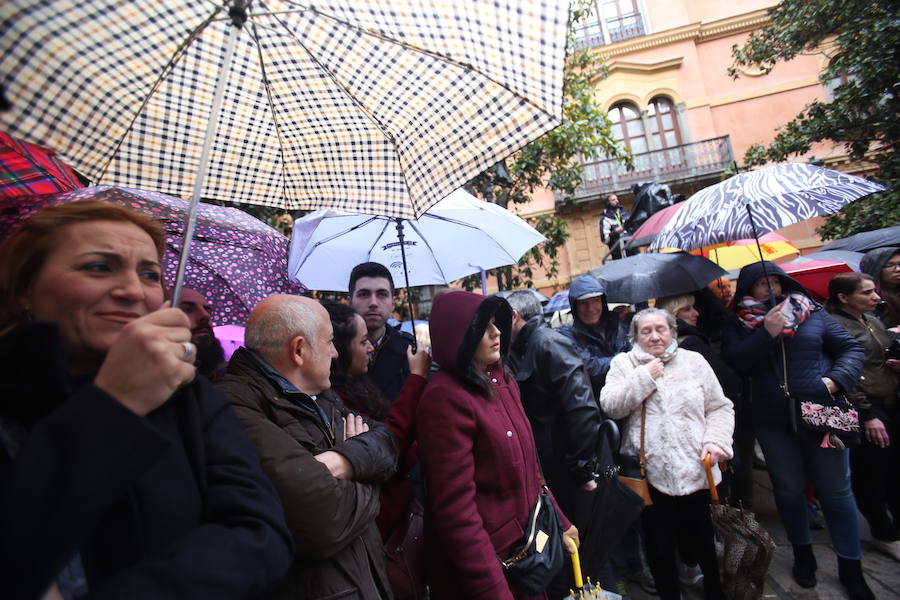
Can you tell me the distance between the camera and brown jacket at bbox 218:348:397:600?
143 cm

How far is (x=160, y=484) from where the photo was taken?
0.98 meters

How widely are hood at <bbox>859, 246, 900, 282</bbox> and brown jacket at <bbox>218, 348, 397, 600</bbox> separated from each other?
4713mm

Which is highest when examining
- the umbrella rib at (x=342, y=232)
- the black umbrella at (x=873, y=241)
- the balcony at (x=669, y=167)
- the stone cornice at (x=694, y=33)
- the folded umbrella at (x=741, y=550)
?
the stone cornice at (x=694, y=33)

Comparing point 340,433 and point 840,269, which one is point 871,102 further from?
point 340,433

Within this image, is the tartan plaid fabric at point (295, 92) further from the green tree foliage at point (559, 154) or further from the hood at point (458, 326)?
the green tree foliage at point (559, 154)

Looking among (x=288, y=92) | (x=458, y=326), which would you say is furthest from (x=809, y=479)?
(x=288, y=92)

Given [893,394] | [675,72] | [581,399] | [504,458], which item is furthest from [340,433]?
[675,72]

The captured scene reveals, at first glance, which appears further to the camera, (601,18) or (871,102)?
(601,18)

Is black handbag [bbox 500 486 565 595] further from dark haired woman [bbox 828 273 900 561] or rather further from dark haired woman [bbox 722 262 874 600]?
dark haired woman [bbox 828 273 900 561]

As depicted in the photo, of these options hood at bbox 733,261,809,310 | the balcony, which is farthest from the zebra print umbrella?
the balcony

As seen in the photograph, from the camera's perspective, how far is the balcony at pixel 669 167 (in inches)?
710

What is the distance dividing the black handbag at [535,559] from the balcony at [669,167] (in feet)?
55.5

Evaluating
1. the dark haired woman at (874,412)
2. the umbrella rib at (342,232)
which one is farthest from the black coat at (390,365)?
the dark haired woman at (874,412)

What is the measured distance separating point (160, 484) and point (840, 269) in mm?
6768
